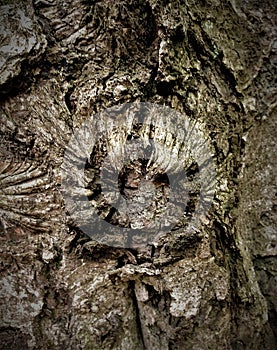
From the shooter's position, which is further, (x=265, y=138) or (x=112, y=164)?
(x=265, y=138)

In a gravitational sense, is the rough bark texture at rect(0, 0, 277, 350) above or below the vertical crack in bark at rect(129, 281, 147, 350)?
above

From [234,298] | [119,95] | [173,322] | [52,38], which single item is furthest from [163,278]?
[52,38]

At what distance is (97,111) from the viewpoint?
0.86m

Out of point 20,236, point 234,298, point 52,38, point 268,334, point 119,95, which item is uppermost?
point 52,38

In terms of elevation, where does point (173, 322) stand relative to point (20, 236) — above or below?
below

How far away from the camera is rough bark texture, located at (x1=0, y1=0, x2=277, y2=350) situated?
2.76 ft

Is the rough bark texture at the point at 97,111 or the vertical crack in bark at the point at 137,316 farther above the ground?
the rough bark texture at the point at 97,111

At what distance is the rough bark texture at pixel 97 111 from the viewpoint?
0.84 m

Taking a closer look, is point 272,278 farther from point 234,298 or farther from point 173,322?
point 173,322

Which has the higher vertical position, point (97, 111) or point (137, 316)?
point (97, 111)

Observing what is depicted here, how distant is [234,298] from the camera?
0.95 meters

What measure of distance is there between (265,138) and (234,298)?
0.46 meters

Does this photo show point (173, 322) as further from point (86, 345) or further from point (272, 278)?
point (272, 278)

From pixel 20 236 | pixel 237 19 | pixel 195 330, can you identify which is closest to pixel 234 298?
pixel 195 330
